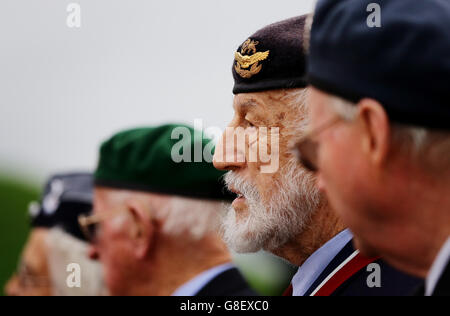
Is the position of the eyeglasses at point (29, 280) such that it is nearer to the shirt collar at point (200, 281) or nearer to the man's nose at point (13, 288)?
the man's nose at point (13, 288)

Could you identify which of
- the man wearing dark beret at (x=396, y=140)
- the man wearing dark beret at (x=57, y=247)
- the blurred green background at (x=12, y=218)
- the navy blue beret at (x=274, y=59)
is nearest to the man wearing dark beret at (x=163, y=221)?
the man wearing dark beret at (x=57, y=247)

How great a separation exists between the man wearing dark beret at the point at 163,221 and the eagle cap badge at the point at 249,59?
81 cm

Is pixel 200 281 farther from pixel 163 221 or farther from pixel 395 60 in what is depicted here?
pixel 395 60

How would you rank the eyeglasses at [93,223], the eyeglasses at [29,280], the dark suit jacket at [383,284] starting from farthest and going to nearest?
the eyeglasses at [29,280]
the eyeglasses at [93,223]
the dark suit jacket at [383,284]

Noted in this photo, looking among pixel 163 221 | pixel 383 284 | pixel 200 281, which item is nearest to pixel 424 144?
pixel 383 284

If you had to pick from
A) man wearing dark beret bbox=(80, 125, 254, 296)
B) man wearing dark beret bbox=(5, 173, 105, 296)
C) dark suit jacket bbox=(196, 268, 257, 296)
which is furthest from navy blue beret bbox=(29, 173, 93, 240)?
dark suit jacket bbox=(196, 268, 257, 296)

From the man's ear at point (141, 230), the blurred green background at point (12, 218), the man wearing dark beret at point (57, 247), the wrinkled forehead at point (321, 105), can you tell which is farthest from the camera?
the blurred green background at point (12, 218)

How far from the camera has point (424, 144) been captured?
1.95 metres

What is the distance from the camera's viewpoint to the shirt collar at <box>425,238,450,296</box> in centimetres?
192

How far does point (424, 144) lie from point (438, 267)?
1.08ft

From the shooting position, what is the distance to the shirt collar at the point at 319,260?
325 cm

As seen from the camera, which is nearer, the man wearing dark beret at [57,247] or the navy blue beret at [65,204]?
the man wearing dark beret at [57,247]
